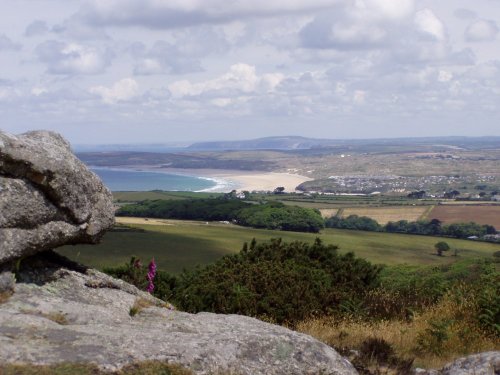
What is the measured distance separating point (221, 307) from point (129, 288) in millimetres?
2890

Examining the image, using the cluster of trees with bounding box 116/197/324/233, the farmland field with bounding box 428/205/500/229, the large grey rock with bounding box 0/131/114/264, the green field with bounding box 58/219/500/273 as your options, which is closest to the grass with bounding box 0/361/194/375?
the large grey rock with bounding box 0/131/114/264

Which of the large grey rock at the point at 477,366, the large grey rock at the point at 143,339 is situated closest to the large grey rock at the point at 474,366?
the large grey rock at the point at 477,366

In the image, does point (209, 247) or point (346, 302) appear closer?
point (346, 302)

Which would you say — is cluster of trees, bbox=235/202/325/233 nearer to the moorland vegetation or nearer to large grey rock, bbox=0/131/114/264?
the moorland vegetation

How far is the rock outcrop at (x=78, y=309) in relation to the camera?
26.1 ft

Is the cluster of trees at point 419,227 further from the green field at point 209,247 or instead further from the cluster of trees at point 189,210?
the cluster of trees at point 189,210

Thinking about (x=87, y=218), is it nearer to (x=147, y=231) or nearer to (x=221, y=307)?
(x=221, y=307)

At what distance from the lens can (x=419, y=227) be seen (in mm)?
119562

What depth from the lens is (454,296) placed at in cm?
1430

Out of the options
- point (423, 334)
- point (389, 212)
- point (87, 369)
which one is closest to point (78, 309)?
point (87, 369)

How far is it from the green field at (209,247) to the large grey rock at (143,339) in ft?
122

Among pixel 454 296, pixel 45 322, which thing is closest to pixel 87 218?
pixel 45 322

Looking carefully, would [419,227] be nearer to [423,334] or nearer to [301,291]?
[301,291]

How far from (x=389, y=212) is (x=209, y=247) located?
9191 cm
